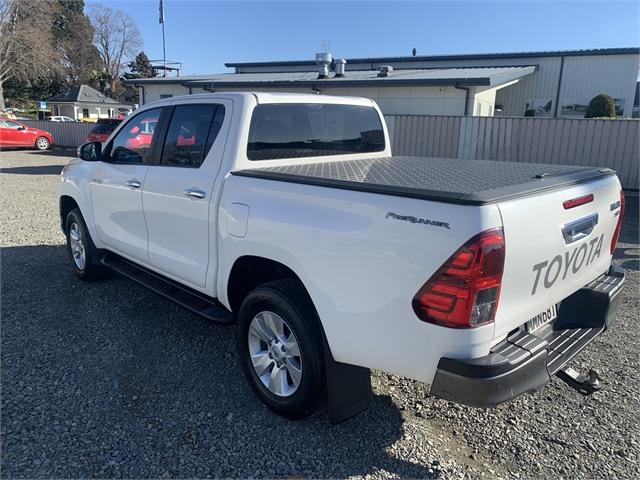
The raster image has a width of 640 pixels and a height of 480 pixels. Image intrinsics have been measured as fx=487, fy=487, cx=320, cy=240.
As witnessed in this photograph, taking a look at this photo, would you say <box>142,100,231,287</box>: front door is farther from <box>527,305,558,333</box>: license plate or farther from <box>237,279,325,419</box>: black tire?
<box>527,305,558,333</box>: license plate

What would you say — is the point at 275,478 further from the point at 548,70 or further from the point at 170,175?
the point at 548,70

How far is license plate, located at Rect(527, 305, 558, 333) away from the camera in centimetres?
259

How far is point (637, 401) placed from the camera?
3305 mm

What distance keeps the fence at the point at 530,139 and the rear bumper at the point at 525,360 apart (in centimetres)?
1090

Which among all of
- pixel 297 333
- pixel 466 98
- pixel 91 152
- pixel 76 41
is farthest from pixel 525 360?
pixel 76 41

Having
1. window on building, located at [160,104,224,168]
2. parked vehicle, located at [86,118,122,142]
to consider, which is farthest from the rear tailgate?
parked vehicle, located at [86,118,122,142]

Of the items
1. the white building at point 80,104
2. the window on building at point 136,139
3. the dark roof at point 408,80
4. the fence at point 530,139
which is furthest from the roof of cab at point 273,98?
the white building at point 80,104

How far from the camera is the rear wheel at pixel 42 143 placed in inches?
918

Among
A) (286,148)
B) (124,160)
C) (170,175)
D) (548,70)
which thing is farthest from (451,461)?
(548,70)

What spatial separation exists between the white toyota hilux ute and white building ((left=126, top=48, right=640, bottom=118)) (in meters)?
11.8

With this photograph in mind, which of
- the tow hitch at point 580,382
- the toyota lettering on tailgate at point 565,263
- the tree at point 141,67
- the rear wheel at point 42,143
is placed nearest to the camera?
the toyota lettering on tailgate at point 565,263

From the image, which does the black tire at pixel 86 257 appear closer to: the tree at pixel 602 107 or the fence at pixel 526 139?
the fence at pixel 526 139

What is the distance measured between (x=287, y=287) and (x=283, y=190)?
580 millimetres

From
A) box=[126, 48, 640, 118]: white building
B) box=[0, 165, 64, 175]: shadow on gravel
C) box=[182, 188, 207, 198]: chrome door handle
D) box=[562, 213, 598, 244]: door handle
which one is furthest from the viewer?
box=[0, 165, 64, 175]: shadow on gravel
